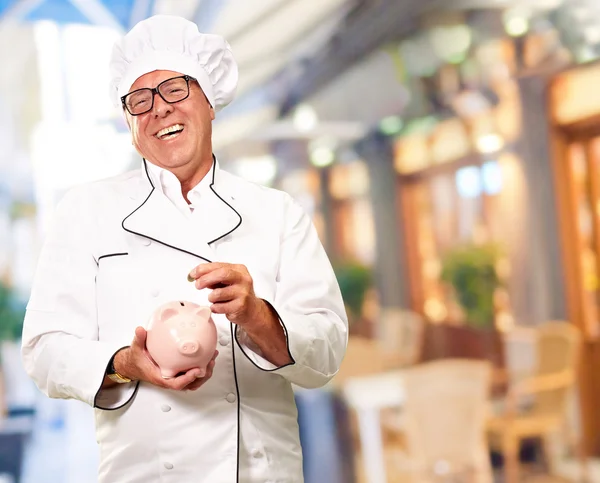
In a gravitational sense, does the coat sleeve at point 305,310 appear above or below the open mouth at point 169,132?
below

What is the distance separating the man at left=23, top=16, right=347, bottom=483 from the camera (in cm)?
132

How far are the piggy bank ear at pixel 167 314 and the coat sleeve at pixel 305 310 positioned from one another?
0.40ft

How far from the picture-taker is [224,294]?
3.86ft

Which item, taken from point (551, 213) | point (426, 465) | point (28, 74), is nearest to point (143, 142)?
point (426, 465)

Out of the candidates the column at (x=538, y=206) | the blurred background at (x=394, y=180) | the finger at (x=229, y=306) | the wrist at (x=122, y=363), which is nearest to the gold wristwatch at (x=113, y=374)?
the wrist at (x=122, y=363)

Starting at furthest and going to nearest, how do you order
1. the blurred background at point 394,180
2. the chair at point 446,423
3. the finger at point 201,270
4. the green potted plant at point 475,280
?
the green potted plant at point 475,280, the blurred background at point 394,180, the chair at point 446,423, the finger at point 201,270

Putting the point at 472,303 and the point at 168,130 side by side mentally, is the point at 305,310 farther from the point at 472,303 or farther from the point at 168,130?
the point at 472,303

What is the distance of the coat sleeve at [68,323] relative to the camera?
1274 mm

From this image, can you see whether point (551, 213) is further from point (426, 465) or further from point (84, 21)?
point (84, 21)

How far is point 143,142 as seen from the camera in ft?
4.71

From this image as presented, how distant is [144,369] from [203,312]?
0.40 feet

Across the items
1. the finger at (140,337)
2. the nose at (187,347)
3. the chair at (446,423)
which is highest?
the finger at (140,337)

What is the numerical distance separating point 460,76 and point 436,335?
1326 millimetres

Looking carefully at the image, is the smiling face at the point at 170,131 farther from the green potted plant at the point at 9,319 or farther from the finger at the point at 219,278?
the green potted plant at the point at 9,319
